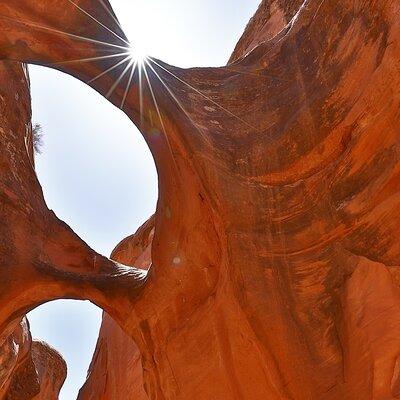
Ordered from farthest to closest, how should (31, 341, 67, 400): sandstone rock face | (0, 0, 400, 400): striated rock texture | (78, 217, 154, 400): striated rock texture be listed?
(31, 341, 67, 400): sandstone rock face < (78, 217, 154, 400): striated rock texture < (0, 0, 400, 400): striated rock texture

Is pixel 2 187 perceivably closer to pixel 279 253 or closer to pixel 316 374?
pixel 279 253

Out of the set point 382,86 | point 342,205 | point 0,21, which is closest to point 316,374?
point 342,205

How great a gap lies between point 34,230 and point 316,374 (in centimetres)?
448

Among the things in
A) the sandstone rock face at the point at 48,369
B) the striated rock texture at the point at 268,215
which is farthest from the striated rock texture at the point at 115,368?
the striated rock texture at the point at 268,215

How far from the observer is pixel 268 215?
7180 millimetres

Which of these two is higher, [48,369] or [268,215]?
[48,369]

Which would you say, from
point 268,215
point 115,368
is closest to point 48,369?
point 115,368

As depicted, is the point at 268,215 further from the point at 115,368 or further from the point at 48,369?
the point at 48,369

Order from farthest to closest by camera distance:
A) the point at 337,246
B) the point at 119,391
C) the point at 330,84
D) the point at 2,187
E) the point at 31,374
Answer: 1. the point at 119,391
2. the point at 31,374
3. the point at 2,187
4. the point at 330,84
5. the point at 337,246

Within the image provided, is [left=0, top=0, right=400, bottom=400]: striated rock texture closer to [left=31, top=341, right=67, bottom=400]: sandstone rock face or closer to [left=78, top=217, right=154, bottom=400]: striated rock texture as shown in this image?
[left=78, top=217, right=154, bottom=400]: striated rock texture

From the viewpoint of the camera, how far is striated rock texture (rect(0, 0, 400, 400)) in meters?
6.80

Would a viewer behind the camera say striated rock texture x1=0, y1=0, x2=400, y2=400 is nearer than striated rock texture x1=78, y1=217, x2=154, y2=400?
Yes

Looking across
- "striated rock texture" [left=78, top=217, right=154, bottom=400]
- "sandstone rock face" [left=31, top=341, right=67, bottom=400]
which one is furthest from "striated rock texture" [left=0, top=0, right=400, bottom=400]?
"sandstone rock face" [left=31, top=341, right=67, bottom=400]

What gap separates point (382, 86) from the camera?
268 inches
